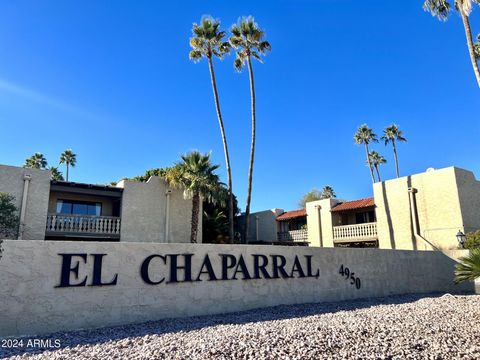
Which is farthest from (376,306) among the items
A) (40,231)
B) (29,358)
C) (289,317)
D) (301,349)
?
(40,231)

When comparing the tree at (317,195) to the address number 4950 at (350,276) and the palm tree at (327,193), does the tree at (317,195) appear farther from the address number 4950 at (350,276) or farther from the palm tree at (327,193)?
the address number 4950 at (350,276)

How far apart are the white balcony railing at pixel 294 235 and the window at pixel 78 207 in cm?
1596

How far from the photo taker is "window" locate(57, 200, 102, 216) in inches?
892

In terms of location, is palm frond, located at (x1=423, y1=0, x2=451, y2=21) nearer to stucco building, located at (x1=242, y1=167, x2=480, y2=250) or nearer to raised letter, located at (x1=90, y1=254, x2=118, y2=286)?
stucco building, located at (x1=242, y1=167, x2=480, y2=250)

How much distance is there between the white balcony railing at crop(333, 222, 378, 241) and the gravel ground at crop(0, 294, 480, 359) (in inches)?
613

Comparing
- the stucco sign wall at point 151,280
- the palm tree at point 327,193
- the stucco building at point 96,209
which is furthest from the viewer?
the palm tree at point 327,193

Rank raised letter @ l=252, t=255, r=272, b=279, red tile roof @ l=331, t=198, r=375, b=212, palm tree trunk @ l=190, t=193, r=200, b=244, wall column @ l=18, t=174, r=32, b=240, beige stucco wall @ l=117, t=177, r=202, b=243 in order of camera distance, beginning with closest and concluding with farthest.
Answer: raised letter @ l=252, t=255, r=272, b=279 < wall column @ l=18, t=174, r=32, b=240 < beige stucco wall @ l=117, t=177, r=202, b=243 < palm tree trunk @ l=190, t=193, r=200, b=244 < red tile roof @ l=331, t=198, r=375, b=212

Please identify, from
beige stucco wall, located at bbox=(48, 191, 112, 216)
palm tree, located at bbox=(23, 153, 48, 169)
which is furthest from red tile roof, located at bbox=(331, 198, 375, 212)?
palm tree, located at bbox=(23, 153, 48, 169)

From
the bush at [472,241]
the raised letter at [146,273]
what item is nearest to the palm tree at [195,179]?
the raised letter at [146,273]

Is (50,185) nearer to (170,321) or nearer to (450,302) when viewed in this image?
(170,321)

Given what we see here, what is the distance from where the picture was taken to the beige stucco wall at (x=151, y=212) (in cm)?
2216

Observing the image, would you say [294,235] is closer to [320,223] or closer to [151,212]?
[320,223]

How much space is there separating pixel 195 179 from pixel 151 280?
42.9 ft

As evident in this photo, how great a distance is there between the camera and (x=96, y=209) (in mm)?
23719
